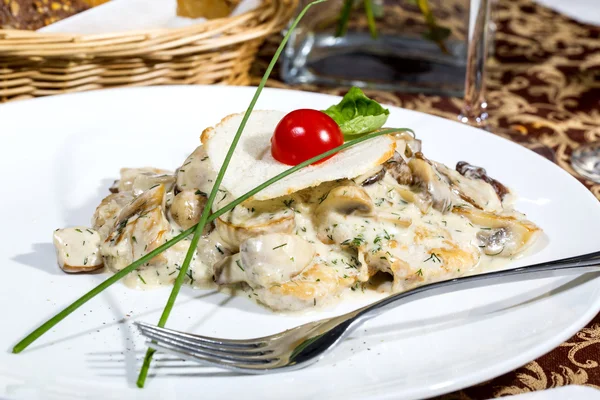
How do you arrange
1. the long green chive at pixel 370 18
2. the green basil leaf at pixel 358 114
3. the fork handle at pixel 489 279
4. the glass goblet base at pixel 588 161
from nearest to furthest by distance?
the fork handle at pixel 489 279 → the green basil leaf at pixel 358 114 → the glass goblet base at pixel 588 161 → the long green chive at pixel 370 18

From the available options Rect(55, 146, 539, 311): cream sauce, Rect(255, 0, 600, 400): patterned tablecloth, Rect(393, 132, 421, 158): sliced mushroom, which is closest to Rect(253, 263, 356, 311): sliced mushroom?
Rect(55, 146, 539, 311): cream sauce

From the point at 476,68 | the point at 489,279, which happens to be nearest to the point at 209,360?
the point at 489,279

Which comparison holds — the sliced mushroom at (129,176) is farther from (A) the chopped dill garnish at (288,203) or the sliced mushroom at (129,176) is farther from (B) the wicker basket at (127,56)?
(B) the wicker basket at (127,56)

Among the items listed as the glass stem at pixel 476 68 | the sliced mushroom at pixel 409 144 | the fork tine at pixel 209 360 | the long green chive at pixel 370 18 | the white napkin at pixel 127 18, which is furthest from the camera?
the long green chive at pixel 370 18

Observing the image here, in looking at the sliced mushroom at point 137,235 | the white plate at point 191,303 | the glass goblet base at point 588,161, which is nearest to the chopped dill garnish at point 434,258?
the white plate at point 191,303

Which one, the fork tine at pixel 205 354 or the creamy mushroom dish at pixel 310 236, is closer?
the fork tine at pixel 205 354

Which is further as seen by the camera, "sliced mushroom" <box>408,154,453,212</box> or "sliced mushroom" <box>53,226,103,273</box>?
"sliced mushroom" <box>408,154,453,212</box>

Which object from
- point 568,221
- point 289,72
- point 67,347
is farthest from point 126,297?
point 289,72

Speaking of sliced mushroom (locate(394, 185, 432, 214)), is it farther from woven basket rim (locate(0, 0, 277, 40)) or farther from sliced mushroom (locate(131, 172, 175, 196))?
woven basket rim (locate(0, 0, 277, 40))
